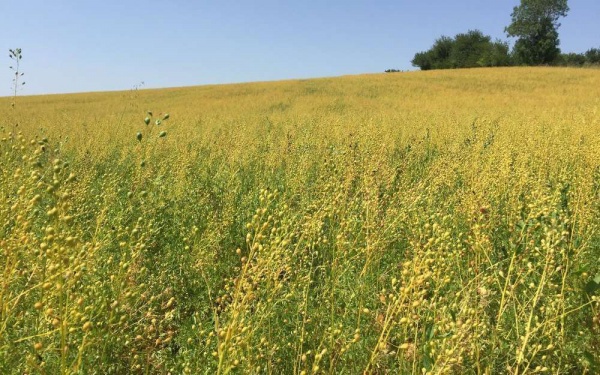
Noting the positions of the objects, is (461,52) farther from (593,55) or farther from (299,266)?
(299,266)

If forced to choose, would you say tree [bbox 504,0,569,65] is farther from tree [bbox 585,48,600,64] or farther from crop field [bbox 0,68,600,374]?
crop field [bbox 0,68,600,374]

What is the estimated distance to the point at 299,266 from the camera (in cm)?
242

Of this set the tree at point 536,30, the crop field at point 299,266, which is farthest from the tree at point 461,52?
the crop field at point 299,266

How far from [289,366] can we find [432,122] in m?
8.95

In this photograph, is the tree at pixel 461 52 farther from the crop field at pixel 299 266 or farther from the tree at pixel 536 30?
the crop field at pixel 299 266

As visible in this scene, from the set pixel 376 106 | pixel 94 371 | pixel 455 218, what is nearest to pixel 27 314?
pixel 94 371

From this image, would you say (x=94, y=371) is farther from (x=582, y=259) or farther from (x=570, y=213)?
(x=570, y=213)

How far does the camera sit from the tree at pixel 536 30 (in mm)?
49562

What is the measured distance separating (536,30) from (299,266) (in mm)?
60459

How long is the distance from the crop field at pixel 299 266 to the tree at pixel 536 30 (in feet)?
170

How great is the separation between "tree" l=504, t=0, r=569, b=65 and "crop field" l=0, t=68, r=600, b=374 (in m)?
51.9

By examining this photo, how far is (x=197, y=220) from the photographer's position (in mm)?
3430

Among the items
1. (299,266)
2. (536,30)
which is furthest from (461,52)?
(299,266)

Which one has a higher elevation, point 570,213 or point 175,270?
point 570,213
